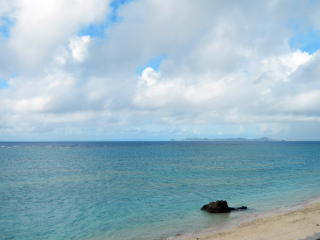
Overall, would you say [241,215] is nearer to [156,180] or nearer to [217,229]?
[217,229]

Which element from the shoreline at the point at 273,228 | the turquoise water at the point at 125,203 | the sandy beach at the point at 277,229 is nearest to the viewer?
the sandy beach at the point at 277,229

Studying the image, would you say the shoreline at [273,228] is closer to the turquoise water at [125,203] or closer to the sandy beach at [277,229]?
the sandy beach at [277,229]

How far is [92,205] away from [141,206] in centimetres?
535

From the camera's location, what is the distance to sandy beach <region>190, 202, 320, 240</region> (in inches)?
733

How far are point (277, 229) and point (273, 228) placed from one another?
404 millimetres

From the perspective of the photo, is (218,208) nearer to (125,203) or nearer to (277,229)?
(277,229)

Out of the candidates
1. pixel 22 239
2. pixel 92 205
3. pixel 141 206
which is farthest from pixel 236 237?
pixel 92 205

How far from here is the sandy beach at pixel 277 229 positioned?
733 inches

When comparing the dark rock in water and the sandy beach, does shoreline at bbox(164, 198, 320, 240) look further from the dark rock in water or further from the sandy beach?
the dark rock in water

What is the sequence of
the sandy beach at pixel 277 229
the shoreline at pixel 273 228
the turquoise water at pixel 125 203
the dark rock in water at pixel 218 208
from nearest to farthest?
the sandy beach at pixel 277 229
the shoreline at pixel 273 228
the turquoise water at pixel 125 203
the dark rock in water at pixel 218 208

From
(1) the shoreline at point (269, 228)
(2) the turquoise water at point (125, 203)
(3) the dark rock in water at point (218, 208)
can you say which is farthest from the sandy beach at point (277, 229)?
(3) the dark rock in water at point (218, 208)

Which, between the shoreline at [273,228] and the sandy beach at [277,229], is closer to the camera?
the sandy beach at [277,229]

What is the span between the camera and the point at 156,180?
49594 millimetres

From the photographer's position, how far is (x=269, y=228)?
2102cm
